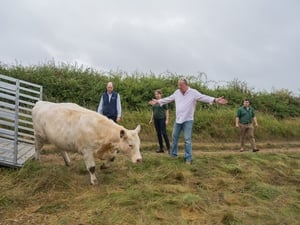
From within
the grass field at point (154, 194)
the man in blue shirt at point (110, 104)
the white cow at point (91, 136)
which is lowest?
the grass field at point (154, 194)

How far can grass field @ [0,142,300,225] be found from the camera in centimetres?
676

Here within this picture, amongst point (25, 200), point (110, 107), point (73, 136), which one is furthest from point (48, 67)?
point (25, 200)

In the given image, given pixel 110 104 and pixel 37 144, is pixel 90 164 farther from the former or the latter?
pixel 110 104

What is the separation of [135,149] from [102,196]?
139 cm

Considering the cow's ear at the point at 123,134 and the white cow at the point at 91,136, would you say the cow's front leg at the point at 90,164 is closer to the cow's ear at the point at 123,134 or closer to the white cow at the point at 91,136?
the white cow at the point at 91,136

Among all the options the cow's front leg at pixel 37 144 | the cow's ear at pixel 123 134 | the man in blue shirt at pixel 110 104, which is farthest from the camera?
the man in blue shirt at pixel 110 104

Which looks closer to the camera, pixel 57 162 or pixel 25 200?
pixel 25 200

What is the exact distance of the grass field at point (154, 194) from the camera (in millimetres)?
6762

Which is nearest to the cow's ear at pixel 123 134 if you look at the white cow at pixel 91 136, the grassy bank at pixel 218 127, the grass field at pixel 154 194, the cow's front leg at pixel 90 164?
the white cow at pixel 91 136

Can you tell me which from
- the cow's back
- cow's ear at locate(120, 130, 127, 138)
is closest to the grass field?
the cow's back

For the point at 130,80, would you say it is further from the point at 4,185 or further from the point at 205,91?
the point at 4,185

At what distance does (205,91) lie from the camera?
2206 centimetres

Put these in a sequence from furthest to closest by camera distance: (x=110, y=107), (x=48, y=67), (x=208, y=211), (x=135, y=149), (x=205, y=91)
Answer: (x=205, y=91) < (x=48, y=67) < (x=110, y=107) < (x=135, y=149) < (x=208, y=211)

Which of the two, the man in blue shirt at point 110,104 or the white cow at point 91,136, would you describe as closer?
the white cow at point 91,136
